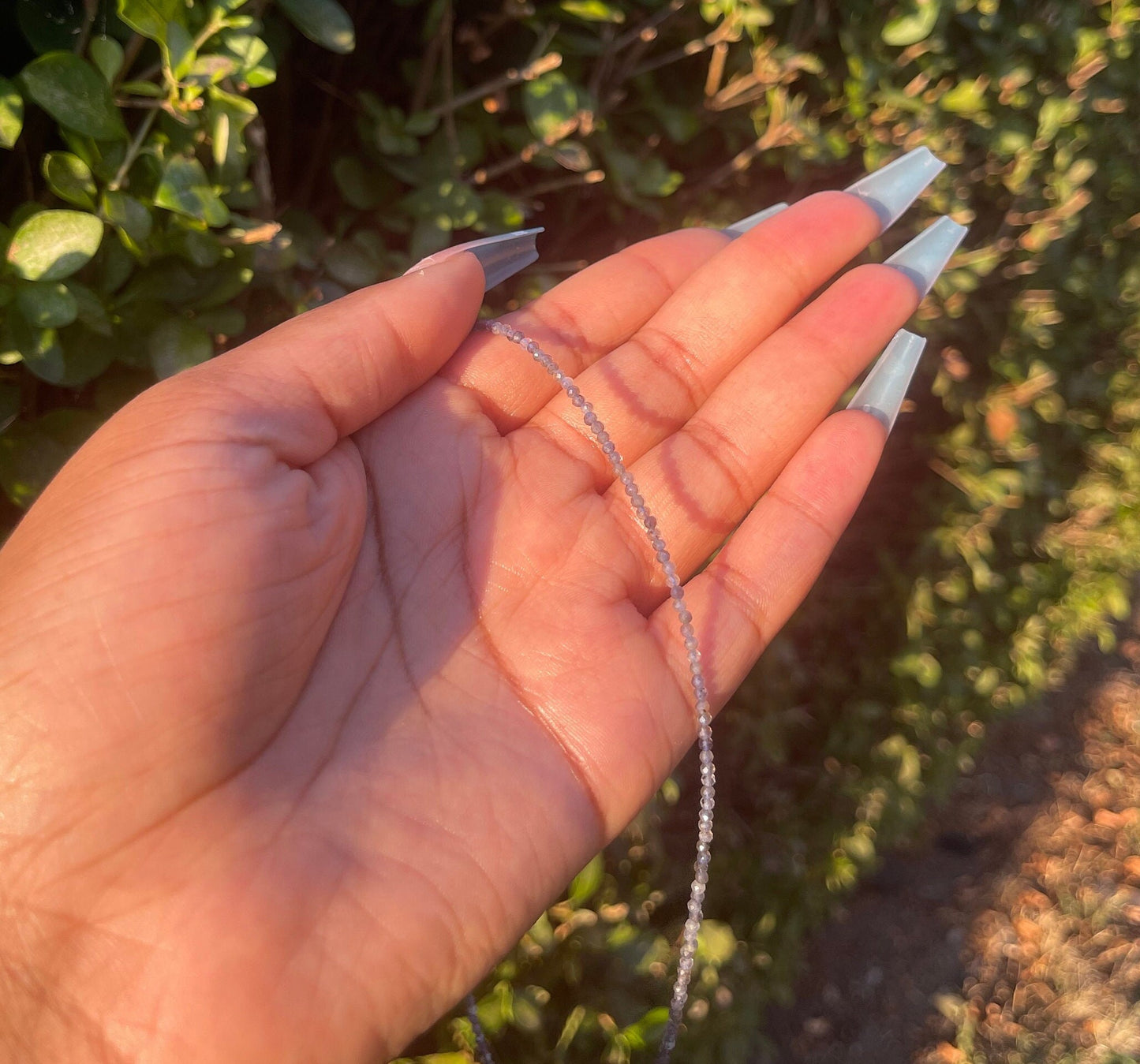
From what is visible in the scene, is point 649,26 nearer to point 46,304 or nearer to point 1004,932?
point 46,304

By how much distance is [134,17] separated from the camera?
113 cm

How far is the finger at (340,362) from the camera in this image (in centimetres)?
127

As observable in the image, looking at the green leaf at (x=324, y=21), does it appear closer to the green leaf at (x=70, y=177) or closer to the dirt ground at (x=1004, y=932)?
the green leaf at (x=70, y=177)

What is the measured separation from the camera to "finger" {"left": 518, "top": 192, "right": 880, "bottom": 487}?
1771mm

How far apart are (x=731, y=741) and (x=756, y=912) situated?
0.48m

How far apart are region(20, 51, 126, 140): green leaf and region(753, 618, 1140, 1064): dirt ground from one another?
267cm

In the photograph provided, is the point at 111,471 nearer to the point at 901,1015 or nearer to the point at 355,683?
the point at 355,683

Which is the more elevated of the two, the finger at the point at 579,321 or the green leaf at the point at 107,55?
the green leaf at the point at 107,55

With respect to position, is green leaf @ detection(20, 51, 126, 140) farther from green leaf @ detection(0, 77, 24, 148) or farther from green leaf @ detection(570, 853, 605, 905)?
green leaf @ detection(570, 853, 605, 905)

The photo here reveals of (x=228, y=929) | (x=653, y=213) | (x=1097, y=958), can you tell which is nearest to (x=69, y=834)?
(x=228, y=929)

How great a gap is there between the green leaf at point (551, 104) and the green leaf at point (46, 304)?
83cm

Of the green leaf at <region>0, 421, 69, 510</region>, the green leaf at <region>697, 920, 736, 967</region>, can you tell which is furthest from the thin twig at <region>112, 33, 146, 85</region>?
the green leaf at <region>697, 920, 736, 967</region>

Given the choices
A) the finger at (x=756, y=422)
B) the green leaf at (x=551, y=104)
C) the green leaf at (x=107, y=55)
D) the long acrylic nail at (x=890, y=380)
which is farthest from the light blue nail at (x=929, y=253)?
the green leaf at (x=107, y=55)

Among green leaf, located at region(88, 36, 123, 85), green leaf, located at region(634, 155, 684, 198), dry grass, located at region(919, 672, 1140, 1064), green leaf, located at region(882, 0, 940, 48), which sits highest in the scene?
green leaf, located at region(88, 36, 123, 85)
